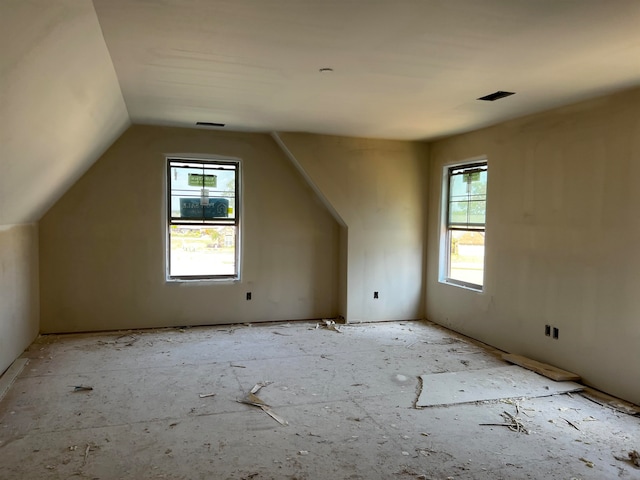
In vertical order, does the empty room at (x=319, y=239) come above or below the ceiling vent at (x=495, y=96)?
below

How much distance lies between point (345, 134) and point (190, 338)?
3177mm

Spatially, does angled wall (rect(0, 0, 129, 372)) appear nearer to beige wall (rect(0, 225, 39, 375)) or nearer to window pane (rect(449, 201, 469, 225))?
beige wall (rect(0, 225, 39, 375))

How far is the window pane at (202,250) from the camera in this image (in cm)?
575

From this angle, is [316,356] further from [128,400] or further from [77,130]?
[77,130]

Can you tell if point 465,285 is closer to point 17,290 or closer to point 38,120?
point 38,120

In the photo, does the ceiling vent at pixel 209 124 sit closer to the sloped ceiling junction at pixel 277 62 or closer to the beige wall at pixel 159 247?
the beige wall at pixel 159 247

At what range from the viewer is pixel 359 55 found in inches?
114

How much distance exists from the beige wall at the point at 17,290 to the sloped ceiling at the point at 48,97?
220 mm

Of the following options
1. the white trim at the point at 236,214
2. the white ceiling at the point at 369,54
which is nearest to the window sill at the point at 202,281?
the white trim at the point at 236,214

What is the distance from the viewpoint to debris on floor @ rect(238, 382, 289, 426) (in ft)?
10.4

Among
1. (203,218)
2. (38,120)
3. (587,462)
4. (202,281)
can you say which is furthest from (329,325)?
(38,120)

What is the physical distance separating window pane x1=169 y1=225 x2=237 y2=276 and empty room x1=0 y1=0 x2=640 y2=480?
26 millimetres

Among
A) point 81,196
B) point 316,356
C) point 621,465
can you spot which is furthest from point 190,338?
point 621,465

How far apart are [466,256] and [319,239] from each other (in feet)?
6.48
